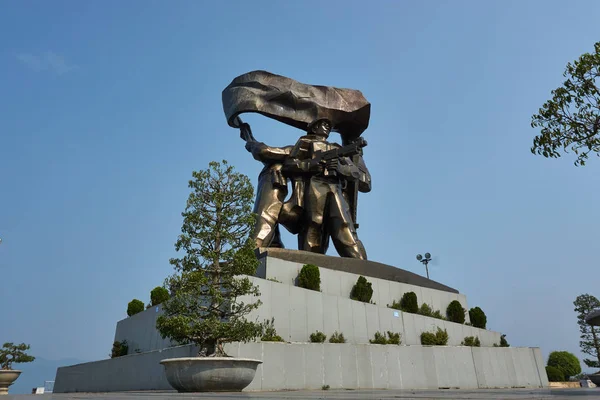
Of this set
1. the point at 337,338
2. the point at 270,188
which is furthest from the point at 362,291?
the point at 270,188

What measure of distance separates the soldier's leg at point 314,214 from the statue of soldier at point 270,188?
3.04 ft

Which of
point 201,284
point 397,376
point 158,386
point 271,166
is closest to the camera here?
point 201,284

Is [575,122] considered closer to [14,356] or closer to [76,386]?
[76,386]

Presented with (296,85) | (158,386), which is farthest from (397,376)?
(296,85)

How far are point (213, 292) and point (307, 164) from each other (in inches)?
360

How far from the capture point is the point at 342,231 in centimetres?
1627

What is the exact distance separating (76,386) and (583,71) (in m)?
15.3

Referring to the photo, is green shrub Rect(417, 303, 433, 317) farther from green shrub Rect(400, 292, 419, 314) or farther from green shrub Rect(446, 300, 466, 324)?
green shrub Rect(446, 300, 466, 324)

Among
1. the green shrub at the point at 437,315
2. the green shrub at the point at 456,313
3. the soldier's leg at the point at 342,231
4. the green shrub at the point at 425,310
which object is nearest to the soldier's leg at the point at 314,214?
the soldier's leg at the point at 342,231

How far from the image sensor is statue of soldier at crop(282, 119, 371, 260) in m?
16.3

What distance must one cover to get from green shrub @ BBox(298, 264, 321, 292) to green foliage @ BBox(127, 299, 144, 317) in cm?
562

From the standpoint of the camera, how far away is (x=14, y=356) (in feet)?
58.6

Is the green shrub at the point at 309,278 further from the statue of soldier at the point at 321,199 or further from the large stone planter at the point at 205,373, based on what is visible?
the large stone planter at the point at 205,373

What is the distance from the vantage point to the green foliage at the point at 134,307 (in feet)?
48.7
